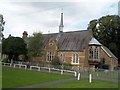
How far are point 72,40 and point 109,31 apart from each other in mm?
23462

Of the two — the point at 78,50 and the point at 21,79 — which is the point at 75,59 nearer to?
the point at 78,50

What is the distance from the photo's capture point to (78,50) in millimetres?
58500

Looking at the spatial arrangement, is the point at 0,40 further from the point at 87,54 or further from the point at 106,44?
the point at 106,44

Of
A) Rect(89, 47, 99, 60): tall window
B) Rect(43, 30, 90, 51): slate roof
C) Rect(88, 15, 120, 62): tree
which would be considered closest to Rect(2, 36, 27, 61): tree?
Rect(43, 30, 90, 51): slate roof

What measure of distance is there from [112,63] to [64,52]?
1150 cm

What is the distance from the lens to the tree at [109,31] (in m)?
80.4

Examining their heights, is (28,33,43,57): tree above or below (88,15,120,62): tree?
below

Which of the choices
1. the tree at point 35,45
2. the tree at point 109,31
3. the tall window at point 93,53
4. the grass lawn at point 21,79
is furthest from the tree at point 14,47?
the tree at point 109,31

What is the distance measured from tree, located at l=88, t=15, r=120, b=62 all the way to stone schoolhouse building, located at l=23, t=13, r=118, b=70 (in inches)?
645

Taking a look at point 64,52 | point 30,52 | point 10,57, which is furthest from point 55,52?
point 10,57

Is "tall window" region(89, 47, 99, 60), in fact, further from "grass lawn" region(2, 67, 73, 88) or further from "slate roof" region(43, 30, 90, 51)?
"grass lawn" region(2, 67, 73, 88)

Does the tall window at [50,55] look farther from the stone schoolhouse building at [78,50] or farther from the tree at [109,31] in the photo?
the tree at [109,31]

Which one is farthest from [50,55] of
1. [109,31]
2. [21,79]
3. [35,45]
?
[21,79]

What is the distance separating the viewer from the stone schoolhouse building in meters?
58.6
